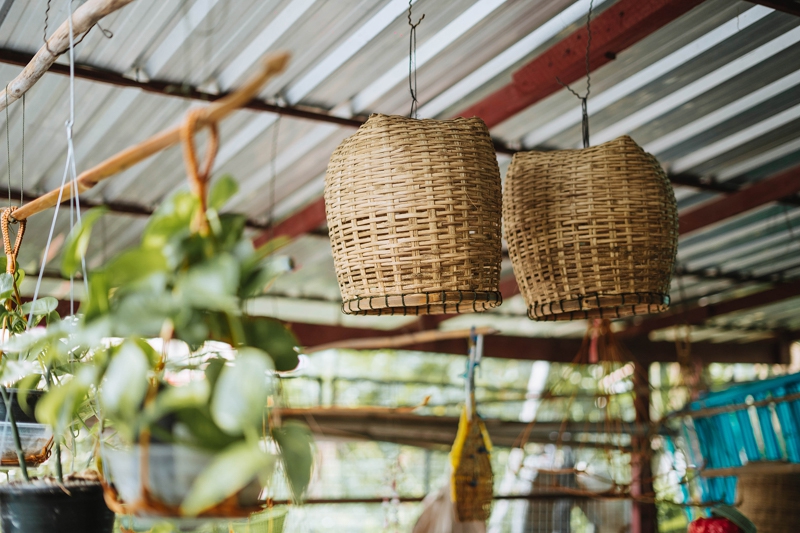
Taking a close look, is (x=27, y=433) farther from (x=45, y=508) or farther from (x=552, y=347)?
(x=552, y=347)

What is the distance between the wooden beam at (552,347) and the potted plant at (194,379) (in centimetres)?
439

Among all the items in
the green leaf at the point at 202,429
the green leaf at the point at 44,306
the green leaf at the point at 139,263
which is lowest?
the green leaf at the point at 202,429

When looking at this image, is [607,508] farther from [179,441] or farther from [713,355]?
[179,441]

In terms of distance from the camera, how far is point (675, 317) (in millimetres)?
6121

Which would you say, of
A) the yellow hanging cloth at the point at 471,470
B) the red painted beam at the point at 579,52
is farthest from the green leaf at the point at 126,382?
the yellow hanging cloth at the point at 471,470

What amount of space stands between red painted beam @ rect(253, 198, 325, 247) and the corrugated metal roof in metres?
0.09

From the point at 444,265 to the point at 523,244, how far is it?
36 centimetres

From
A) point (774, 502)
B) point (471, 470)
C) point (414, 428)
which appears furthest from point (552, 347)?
point (471, 470)

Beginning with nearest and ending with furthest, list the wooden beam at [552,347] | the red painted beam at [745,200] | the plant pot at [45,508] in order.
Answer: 1. the plant pot at [45,508]
2. the red painted beam at [745,200]
3. the wooden beam at [552,347]

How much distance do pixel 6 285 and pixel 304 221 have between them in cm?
276

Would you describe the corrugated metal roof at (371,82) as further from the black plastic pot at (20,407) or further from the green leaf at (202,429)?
the green leaf at (202,429)

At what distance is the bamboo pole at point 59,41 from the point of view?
1286 mm

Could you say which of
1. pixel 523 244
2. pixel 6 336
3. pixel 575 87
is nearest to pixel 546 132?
pixel 575 87

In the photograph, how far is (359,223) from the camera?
4.86 ft
